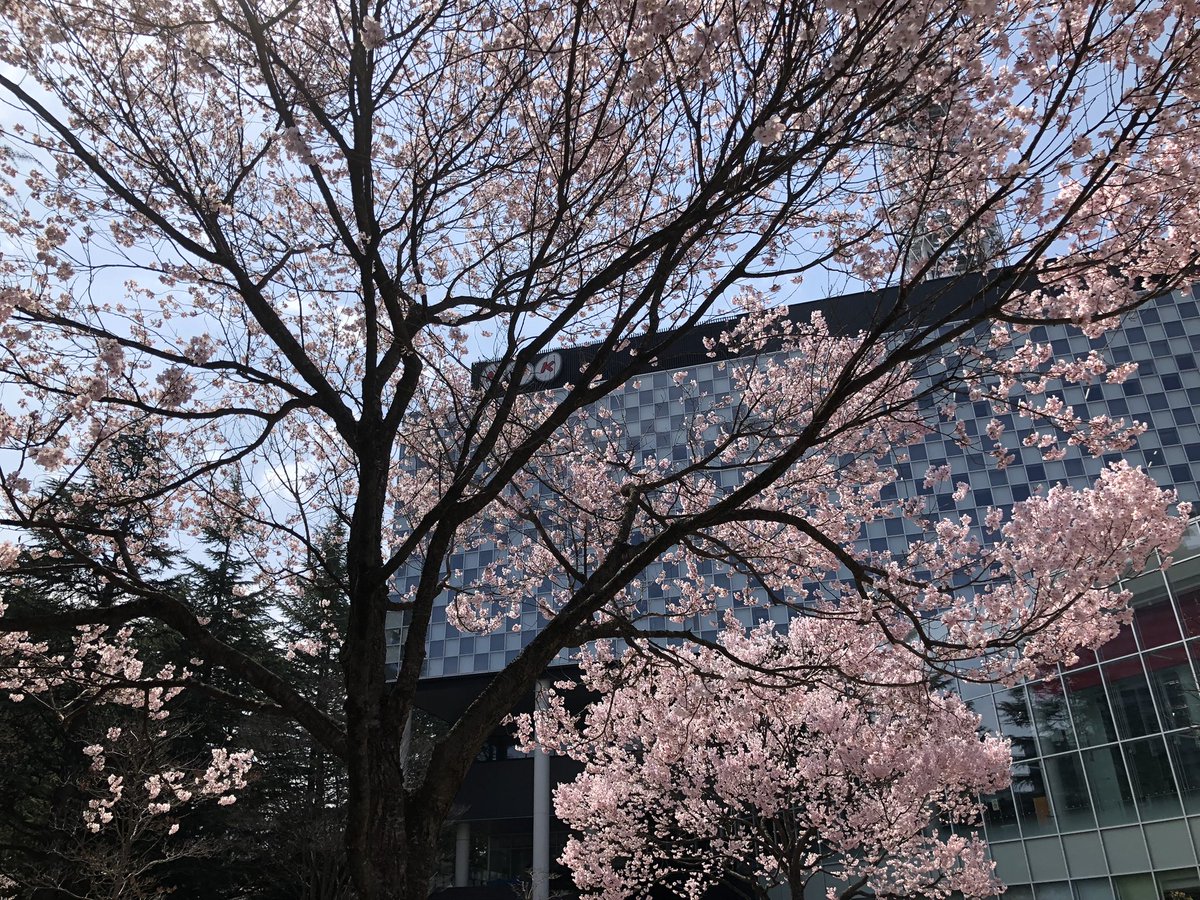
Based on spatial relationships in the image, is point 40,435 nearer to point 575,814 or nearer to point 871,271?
point 871,271

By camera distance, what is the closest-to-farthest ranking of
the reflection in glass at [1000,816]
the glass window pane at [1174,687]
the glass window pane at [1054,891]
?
the glass window pane at [1174,687] < the glass window pane at [1054,891] < the reflection in glass at [1000,816]

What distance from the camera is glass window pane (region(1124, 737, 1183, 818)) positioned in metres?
17.8

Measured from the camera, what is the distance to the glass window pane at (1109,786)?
738 inches

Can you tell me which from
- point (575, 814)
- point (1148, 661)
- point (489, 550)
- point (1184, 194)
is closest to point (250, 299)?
point (1184, 194)

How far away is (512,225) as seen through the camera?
23.7ft

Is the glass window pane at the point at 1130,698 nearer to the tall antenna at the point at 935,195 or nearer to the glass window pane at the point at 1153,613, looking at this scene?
the glass window pane at the point at 1153,613

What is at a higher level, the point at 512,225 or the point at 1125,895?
the point at 512,225

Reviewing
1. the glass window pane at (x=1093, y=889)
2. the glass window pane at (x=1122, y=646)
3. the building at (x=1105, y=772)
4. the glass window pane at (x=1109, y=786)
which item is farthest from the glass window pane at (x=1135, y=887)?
the glass window pane at (x=1122, y=646)

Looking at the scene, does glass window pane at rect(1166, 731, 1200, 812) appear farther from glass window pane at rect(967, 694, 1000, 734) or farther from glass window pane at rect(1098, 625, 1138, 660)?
glass window pane at rect(967, 694, 1000, 734)

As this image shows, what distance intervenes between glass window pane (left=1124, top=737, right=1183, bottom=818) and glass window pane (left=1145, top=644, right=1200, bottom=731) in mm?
613

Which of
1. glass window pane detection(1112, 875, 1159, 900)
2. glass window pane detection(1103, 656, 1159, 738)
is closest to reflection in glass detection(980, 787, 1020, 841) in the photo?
glass window pane detection(1112, 875, 1159, 900)

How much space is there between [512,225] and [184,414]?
10.2 ft

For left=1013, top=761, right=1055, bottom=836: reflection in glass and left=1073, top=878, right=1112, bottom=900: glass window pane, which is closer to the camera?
left=1073, top=878, right=1112, bottom=900: glass window pane

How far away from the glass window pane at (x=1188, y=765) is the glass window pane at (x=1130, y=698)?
0.67 m
